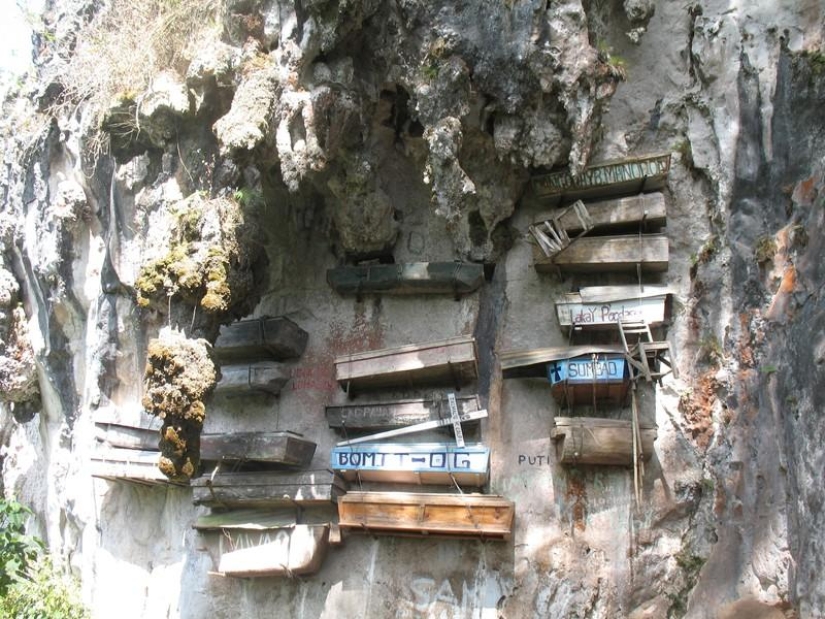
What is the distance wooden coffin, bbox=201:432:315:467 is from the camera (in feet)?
21.5

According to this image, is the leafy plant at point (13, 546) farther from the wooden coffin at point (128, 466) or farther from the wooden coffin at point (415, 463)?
the wooden coffin at point (415, 463)

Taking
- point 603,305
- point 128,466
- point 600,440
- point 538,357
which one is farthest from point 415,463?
point 128,466

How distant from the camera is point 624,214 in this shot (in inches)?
259

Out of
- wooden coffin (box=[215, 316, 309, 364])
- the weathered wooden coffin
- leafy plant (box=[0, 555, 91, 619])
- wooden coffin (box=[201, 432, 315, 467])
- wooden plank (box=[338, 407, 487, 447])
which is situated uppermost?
wooden coffin (box=[215, 316, 309, 364])

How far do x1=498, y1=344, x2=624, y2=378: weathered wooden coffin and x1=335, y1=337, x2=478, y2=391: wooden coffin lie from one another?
28cm

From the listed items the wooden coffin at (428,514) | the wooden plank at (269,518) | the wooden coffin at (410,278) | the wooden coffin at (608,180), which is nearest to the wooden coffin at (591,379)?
the wooden coffin at (428,514)

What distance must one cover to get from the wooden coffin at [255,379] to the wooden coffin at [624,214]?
2695 mm

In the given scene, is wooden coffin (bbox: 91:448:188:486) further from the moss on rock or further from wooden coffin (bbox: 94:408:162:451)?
the moss on rock

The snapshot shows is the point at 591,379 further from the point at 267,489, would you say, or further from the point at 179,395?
the point at 179,395

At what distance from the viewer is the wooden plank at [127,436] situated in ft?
24.1

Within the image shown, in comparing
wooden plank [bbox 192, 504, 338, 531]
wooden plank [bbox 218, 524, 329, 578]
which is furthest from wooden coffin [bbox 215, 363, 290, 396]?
wooden plank [bbox 218, 524, 329, 578]

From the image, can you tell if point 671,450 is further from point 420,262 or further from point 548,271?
point 420,262

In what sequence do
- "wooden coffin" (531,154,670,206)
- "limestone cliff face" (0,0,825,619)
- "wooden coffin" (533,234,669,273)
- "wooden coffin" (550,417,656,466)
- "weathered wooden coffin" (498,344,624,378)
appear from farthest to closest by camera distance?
"wooden coffin" (531,154,670,206)
"wooden coffin" (533,234,669,273)
"weathered wooden coffin" (498,344,624,378)
"wooden coffin" (550,417,656,466)
"limestone cliff face" (0,0,825,619)

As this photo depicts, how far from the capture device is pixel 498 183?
6.93m
